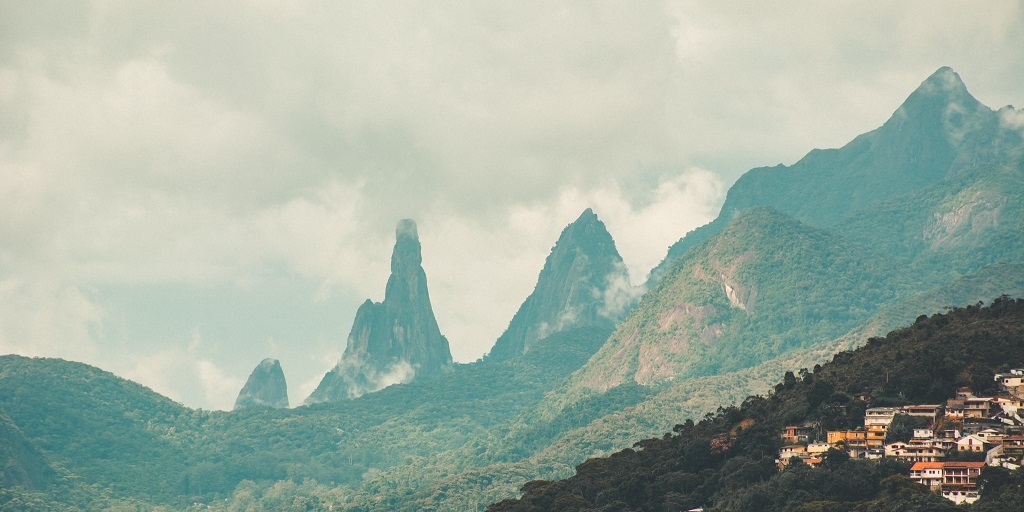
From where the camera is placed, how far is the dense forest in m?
88.7

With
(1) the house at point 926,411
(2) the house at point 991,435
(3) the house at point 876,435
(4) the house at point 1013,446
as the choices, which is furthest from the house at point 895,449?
(4) the house at point 1013,446

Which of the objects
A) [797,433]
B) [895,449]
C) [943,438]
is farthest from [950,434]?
[797,433]

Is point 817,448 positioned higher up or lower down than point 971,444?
higher up

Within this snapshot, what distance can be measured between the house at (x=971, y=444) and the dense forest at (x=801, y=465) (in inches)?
149

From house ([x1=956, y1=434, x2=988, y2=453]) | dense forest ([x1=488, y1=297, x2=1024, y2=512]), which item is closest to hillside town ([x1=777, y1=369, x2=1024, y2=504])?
house ([x1=956, y1=434, x2=988, y2=453])

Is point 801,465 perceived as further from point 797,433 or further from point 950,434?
point 950,434

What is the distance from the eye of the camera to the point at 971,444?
8812cm

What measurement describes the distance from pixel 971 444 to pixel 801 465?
38.8ft

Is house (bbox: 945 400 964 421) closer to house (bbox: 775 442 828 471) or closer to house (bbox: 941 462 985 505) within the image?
house (bbox: 775 442 828 471)

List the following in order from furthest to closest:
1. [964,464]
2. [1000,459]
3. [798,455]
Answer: [798,455], [1000,459], [964,464]

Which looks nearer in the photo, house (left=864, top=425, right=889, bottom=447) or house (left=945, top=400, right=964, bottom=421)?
house (left=945, top=400, right=964, bottom=421)

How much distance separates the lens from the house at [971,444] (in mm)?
87625

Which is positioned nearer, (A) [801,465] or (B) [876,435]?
(A) [801,465]

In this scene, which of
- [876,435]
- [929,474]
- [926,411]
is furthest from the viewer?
[926,411]
